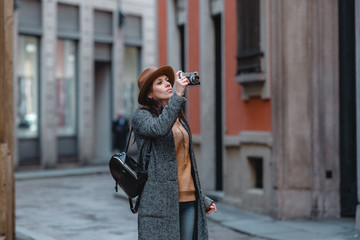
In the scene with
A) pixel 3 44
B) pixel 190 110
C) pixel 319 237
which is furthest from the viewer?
pixel 190 110

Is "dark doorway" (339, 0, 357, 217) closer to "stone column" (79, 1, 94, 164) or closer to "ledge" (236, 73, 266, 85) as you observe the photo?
"ledge" (236, 73, 266, 85)

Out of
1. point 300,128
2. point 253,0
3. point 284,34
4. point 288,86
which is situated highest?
point 253,0

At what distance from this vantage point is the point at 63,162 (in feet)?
72.3

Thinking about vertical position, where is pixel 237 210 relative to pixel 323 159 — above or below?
below

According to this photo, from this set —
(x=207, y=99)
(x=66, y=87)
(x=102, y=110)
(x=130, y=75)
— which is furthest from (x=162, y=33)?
(x=130, y=75)

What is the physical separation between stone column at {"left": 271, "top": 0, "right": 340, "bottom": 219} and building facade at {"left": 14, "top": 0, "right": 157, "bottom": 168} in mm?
12162

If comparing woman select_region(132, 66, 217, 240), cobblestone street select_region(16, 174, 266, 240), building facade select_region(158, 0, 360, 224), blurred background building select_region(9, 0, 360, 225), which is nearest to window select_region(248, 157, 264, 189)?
blurred background building select_region(9, 0, 360, 225)

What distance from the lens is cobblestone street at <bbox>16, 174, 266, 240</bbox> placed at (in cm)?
856

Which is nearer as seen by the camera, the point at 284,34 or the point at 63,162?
the point at 284,34

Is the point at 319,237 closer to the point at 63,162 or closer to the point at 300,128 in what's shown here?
the point at 300,128

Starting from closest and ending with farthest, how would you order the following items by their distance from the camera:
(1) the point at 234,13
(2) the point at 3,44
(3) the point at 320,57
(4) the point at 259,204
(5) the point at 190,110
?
1. (2) the point at 3,44
2. (3) the point at 320,57
3. (4) the point at 259,204
4. (1) the point at 234,13
5. (5) the point at 190,110

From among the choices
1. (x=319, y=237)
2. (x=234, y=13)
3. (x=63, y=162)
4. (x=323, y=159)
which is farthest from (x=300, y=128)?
(x=63, y=162)

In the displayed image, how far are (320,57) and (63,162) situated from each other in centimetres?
1418

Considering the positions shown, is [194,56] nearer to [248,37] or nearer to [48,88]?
[248,37]
